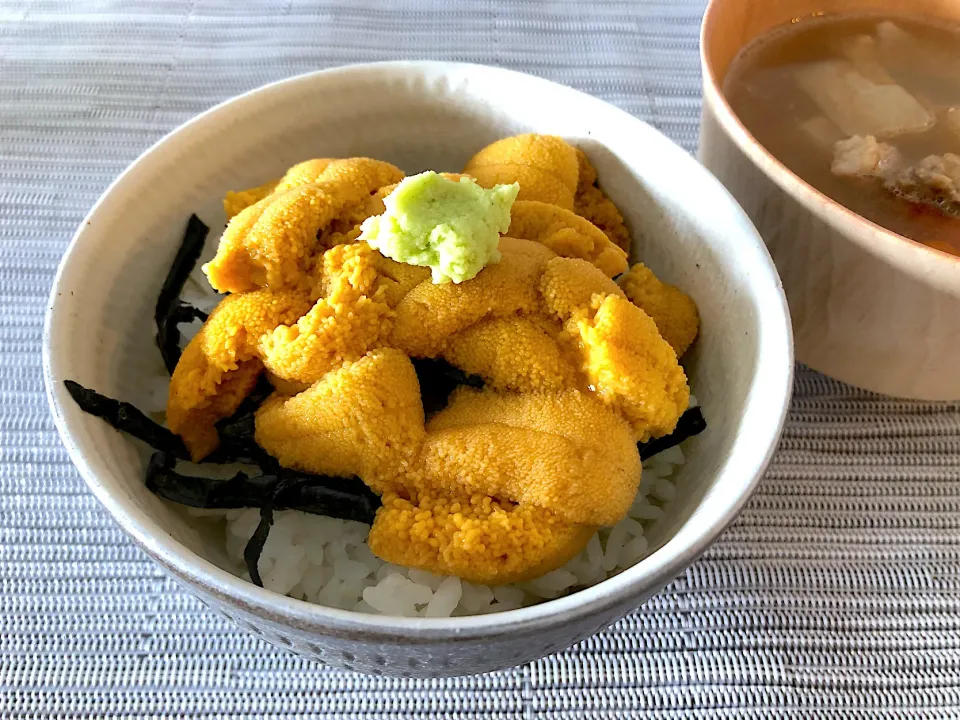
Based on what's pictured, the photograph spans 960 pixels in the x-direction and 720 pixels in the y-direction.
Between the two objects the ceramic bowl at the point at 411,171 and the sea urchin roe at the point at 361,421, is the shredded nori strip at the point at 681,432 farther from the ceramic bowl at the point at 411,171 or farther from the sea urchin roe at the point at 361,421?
the sea urchin roe at the point at 361,421

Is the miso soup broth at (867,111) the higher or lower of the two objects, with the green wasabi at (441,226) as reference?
lower

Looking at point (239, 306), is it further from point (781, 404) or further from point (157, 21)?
point (157, 21)

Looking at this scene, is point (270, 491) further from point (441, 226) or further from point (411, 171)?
point (411, 171)

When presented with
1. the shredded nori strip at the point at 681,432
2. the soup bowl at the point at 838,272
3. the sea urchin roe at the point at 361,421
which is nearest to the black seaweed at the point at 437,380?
the sea urchin roe at the point at 361,421

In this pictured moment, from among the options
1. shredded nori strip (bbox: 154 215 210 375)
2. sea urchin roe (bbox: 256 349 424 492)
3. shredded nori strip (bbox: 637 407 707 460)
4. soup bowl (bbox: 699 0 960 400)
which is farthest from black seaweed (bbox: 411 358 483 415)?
soup bowl (bbox: 699 0 960 400)

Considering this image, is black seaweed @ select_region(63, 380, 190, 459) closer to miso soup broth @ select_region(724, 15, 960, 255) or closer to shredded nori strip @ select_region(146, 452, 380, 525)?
shredded nori strip @ select_region(146, 452, 380, 525)

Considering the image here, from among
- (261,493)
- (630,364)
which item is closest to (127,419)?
(261,493)

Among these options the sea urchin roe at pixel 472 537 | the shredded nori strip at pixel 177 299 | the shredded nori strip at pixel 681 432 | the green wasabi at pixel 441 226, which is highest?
the green wasabi at pixel 441 226
